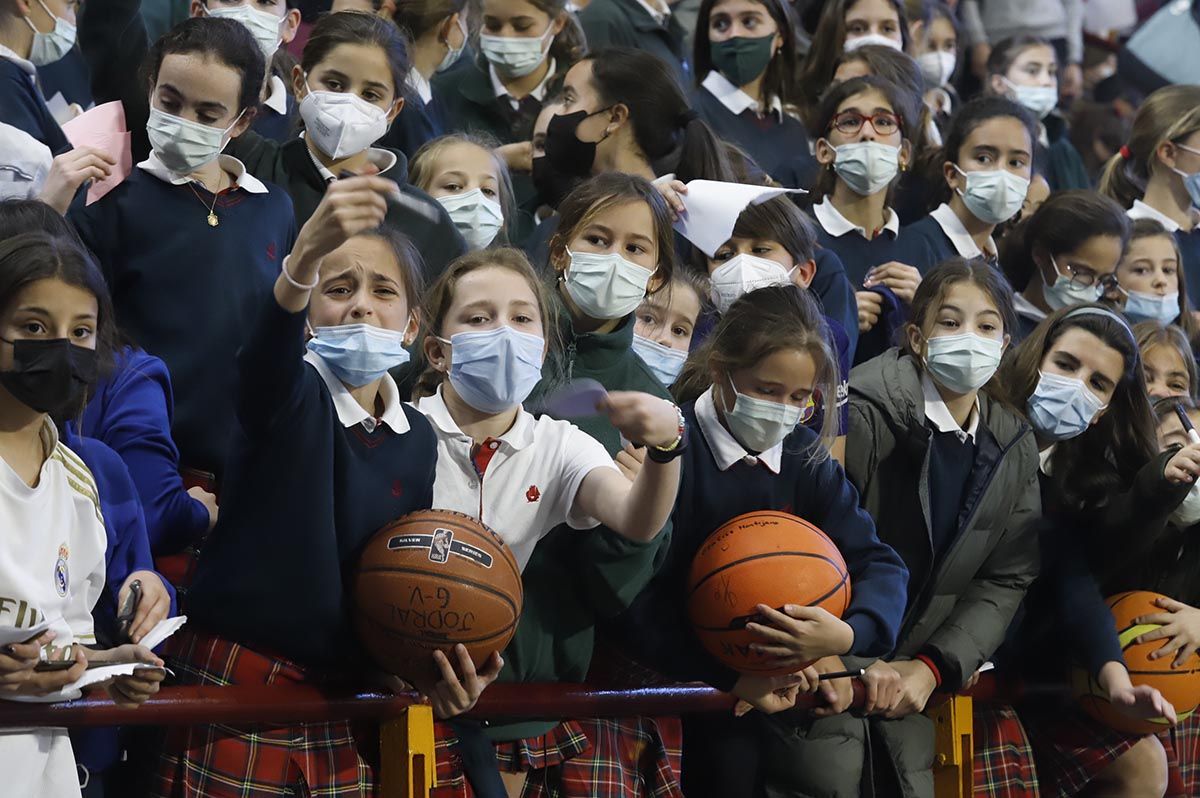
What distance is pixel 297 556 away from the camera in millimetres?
3998

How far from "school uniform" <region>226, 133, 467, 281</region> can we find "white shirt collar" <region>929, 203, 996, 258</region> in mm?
2393

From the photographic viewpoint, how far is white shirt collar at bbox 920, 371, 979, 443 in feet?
17.8

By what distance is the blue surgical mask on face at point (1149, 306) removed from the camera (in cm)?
740

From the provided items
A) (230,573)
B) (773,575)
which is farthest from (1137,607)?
(230,573)

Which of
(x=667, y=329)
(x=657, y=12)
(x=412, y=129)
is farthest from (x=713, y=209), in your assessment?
(x=657, y=12)

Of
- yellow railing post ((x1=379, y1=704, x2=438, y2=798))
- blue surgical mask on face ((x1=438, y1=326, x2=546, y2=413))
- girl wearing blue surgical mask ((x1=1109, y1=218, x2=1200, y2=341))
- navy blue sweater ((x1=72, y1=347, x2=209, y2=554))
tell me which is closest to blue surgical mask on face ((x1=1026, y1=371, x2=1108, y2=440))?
girl wearing blue surgical mask ((x1=1109, y1=218, x2=1200, y2=341))

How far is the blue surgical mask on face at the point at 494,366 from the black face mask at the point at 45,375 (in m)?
1.07

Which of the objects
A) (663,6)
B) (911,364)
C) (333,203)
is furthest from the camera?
(663,6)

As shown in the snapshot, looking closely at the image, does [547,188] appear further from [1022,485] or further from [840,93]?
[1022,485]

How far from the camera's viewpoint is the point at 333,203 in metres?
3.48

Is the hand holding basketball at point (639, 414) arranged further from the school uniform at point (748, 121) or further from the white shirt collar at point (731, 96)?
the white shirt collar at point (731, 96)

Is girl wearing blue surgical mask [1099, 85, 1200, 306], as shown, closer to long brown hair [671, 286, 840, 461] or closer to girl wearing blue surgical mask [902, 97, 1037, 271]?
girl wearing blue surgical mask [902, 97, 1037, 271]

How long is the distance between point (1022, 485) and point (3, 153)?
311cm

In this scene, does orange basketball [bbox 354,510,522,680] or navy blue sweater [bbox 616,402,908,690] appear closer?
orange basketball [bbox 354,510,522,680]
